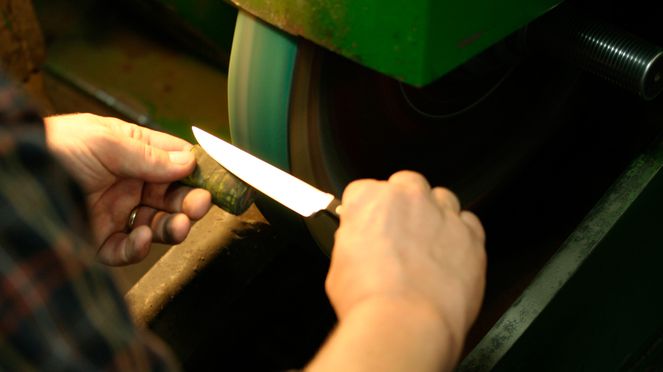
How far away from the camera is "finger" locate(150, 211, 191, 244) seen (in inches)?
32.7

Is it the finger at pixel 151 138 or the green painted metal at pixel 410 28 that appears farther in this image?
the finger at pixel 151 138

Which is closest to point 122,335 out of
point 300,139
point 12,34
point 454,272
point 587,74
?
point 454,272

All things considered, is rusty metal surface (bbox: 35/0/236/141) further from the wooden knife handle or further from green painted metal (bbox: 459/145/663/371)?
green painted metal (bbox: 459/145/663/371)

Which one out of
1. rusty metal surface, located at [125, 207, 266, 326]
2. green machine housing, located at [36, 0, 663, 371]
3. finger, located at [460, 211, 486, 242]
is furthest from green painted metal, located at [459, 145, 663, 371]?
rusty metal surface, located at [125, 207, 266, 326]

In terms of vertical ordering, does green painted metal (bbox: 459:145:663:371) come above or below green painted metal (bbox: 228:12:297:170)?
below

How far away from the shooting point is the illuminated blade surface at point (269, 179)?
0.74 m

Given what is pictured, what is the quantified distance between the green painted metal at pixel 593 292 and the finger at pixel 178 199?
1.02 feet

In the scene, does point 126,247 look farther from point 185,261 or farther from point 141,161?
point 185,261

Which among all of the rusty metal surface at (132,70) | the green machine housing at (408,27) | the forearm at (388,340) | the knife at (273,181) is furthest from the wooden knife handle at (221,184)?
the rusty metal surface at (132,70)

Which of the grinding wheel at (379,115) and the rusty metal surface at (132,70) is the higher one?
the grinding wheel at (379,115)

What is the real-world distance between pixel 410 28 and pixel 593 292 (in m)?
0.41

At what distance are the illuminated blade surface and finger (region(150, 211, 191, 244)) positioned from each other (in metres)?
0.07


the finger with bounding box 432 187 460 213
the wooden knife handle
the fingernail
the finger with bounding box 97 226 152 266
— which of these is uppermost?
the finger with bounding box 432 187 460 213

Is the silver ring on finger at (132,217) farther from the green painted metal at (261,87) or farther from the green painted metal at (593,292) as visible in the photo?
the green painted metal at (593,292)
